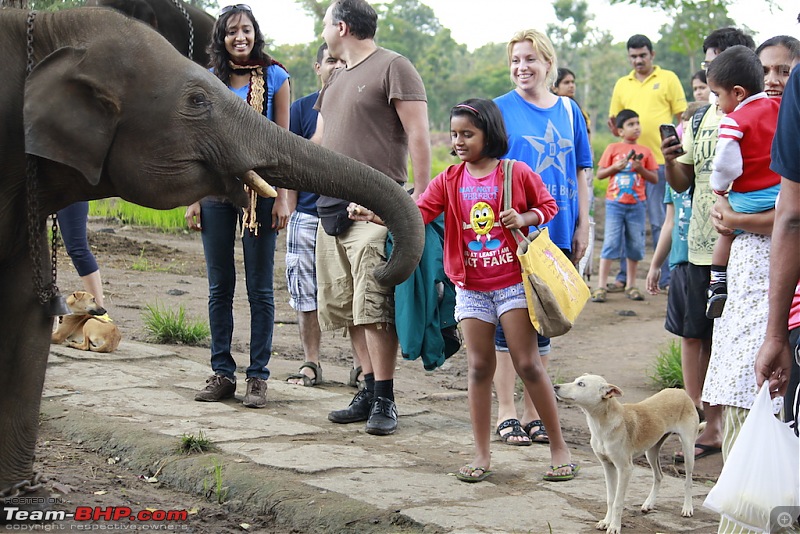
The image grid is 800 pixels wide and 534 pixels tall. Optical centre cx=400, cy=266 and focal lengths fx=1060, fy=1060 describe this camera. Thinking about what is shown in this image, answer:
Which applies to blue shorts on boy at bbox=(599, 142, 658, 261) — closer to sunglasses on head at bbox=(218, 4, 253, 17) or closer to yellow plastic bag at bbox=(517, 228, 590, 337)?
sunglasses on head at bbox=(218, 4, 253, 17)

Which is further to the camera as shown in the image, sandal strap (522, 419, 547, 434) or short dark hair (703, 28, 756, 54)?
short dark hair (703, 28, 756, 54)

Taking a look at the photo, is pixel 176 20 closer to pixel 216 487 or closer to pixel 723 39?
pixel 216 487

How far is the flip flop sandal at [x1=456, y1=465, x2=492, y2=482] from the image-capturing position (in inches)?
192

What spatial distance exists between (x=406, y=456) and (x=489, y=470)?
49 centimetres

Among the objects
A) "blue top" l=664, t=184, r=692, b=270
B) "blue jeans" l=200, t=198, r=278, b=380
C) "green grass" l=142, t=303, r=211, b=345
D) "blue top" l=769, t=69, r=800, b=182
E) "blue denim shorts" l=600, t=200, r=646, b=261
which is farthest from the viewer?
"blue denim shorts" l=600, t=200, r=646, b=261

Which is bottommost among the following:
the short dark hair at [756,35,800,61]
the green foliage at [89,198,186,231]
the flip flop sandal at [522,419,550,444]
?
the flip flop sandal at [522,419,550,444]

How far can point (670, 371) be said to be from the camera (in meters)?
7.69

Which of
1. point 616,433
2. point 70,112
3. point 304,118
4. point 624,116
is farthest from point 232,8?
point 624,116

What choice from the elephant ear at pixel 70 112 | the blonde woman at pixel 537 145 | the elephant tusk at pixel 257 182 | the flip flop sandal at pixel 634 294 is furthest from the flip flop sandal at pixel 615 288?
the elephant ear at pixel 70 112

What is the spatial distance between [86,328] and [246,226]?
1707 mm

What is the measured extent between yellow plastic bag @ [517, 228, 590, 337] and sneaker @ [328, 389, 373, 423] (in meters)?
1.52

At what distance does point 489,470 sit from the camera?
5.01 meters

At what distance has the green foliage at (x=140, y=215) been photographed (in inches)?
573

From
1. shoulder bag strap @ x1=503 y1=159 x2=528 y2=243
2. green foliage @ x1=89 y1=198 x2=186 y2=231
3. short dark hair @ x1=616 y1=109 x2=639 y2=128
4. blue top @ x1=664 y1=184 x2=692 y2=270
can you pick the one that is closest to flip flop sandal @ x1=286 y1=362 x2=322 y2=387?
blue top @ x1=664 y1=184 x2=692 y2=270
